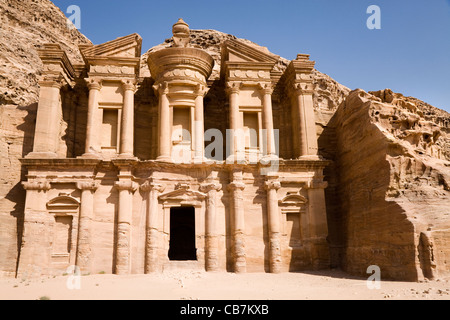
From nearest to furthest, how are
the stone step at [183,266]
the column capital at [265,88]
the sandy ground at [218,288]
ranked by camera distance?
the sandy ground at [218,288] < the stone step at [183,266] < the column capital at [265,88]

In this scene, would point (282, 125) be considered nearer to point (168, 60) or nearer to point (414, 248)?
point (168, 60)

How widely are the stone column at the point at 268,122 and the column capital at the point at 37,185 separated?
1007cm

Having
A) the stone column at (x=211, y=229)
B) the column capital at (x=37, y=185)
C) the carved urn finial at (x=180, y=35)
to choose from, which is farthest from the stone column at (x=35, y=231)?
the carved urn finial at (x=180, y=35)

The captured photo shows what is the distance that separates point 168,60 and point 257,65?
457cm

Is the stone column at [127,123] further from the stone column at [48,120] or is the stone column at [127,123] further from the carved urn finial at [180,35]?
the carved urn finial at [180,35]

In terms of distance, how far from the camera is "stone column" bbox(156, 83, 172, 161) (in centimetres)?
1770

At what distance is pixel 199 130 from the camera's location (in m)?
18.2

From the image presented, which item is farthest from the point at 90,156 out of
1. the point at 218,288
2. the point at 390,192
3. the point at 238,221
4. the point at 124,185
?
the point at 390,192

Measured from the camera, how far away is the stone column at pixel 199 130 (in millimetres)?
17722

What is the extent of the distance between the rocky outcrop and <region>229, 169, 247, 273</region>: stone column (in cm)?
461

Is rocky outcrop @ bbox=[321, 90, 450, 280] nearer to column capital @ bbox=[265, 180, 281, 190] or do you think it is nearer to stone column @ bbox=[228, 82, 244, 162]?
column capital @ bbox=[265, 180, 281, 190]

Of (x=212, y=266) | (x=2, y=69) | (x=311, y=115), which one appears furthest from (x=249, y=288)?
(x=2, y=69)

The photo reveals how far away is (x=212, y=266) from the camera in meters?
16.2

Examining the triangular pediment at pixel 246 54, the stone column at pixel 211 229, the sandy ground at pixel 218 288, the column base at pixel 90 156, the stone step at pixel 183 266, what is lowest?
the sandy ground at pixel 218 288
